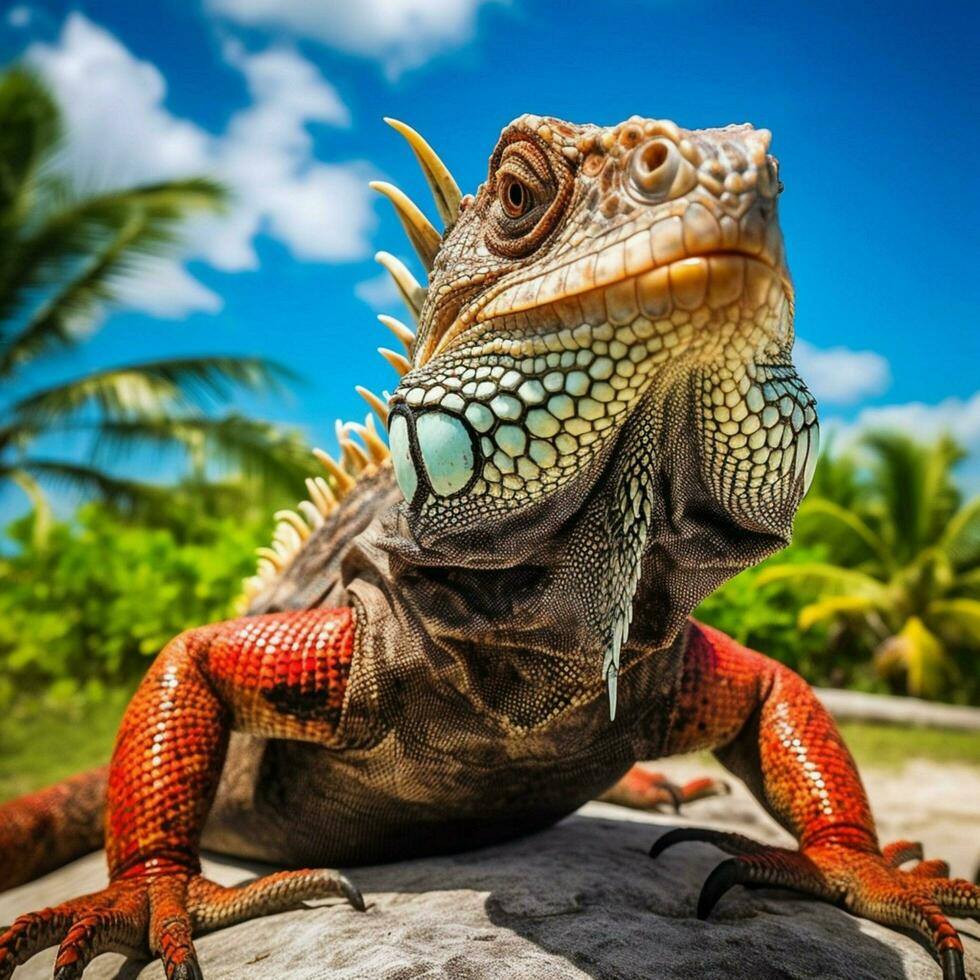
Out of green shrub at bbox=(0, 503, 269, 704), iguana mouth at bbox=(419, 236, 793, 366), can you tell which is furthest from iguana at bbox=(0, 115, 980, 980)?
green shrub at bbox=(0, 503, 269, 704)

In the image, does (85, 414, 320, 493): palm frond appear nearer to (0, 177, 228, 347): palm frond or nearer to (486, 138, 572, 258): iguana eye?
(0, 177, 228, 347): palm frond

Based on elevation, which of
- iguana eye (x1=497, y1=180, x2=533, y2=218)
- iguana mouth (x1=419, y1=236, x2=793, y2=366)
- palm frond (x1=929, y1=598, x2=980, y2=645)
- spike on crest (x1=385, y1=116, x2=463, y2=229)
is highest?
spike on crest (x1=385, y1=116, x2=463, y2=229)

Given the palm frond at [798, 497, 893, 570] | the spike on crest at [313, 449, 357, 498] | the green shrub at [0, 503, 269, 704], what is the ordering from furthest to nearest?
the palm frond at [798, 497, 893, 570] < the green shrub at [0, 503, 269, 704] < the spike on crest at [313, 449, 357, 498]

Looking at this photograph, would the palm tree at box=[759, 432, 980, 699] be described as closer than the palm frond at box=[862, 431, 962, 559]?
Yes

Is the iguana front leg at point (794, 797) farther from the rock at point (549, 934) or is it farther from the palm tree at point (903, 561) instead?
the palm tree at point (903, 561)

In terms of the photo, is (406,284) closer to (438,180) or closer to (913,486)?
(438,180)

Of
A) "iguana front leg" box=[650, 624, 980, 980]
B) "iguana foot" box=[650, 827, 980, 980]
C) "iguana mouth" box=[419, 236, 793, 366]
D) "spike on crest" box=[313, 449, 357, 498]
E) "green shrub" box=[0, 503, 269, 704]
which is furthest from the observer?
"green shrub" box=[0, 503, 269, 704]

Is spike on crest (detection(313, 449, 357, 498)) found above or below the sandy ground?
above

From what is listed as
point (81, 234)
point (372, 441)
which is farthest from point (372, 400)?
point (81, 234)

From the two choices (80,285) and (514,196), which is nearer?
(514,196)
